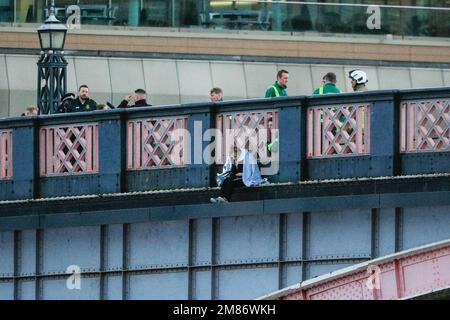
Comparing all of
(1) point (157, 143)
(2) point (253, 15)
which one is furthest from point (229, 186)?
(2) point (253, 15)

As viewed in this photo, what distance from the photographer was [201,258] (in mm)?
33688

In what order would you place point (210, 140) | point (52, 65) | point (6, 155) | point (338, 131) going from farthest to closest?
point (52, 65)
point (6, 155)
point (210, 140)
point (338, 131)

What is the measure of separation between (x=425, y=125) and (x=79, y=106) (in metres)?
5.66

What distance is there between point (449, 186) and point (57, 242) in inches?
208

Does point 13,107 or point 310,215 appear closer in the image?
point 310,215

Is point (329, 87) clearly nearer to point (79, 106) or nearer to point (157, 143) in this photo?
point (157, 143)

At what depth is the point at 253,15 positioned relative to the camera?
4919cm

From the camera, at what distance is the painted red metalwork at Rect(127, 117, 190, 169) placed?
112 feet

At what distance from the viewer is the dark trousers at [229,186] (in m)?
33.2

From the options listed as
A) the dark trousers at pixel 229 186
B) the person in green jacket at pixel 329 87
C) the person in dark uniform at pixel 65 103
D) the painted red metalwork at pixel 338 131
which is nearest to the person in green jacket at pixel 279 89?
the person in green jacket at pixel 329 87

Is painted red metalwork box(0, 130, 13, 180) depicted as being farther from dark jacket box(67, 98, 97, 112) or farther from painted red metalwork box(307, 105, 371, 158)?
painted red metalwork box(307, 105, 371, 158)

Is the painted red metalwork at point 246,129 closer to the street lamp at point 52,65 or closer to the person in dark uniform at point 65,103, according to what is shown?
the person in dark uniform at point 65,103
